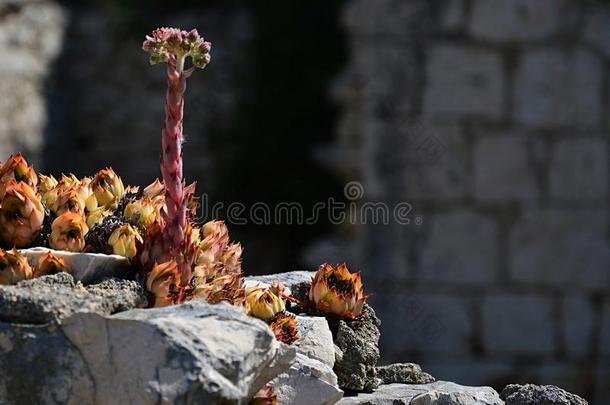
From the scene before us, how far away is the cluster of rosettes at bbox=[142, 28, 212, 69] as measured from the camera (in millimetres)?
2133

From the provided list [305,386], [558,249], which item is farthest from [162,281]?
[558,249]

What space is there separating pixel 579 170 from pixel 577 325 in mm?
801

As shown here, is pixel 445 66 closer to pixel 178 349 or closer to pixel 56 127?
pixel 56 127

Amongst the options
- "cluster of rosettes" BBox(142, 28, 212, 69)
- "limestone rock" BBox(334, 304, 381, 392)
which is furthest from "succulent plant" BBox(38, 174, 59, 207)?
"limestone rock" BBox(334, 304, 381, 392)

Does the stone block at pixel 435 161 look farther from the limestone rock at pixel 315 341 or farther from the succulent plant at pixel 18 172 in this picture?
the succulent plant at pixel 18 172

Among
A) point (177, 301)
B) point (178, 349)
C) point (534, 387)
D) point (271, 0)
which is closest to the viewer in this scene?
point (178, 349)

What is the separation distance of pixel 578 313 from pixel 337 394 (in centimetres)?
361

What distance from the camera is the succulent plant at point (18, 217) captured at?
2.27 meters

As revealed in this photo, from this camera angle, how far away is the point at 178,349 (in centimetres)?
188

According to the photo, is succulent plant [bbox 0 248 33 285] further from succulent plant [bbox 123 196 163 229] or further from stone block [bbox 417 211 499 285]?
stone block [bbox 417 211 499 285]

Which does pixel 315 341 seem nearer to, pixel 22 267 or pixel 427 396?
pixel 427 396

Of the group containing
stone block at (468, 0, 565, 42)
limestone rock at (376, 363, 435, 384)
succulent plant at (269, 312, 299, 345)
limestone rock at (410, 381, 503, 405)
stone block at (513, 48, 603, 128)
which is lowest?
limestone rock at (376, 363, 435, 384)

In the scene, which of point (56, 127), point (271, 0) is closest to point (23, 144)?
point (56, 127)

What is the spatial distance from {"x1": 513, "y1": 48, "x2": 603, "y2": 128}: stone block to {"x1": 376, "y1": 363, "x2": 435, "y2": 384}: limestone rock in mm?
3084
